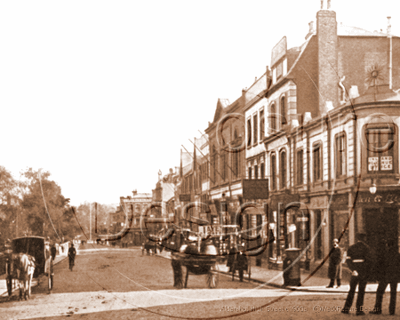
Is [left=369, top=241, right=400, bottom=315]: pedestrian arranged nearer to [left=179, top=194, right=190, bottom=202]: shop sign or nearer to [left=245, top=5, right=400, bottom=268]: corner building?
[left=245, top=5, right=400, bottom=268]: corner building

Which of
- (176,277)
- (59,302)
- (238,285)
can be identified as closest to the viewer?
(176,277)

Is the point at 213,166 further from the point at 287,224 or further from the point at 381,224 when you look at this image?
the point at 287,224

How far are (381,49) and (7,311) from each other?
2206 cm

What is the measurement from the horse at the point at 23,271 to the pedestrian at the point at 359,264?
974 cm

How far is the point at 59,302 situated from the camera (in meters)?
15.0

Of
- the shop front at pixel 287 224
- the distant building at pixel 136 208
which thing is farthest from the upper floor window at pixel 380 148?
the distant building at pixel 136 208

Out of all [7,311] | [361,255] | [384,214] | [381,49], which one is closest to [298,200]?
[384,214]

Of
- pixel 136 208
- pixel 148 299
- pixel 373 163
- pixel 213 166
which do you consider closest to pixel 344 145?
pixel 373 163

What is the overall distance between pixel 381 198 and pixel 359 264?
1122 centimetres

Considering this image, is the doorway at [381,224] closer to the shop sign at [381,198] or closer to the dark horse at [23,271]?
the shop sign at [381,198]

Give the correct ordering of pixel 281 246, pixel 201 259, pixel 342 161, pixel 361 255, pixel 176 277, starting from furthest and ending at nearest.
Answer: pixel 281 246 → pixel 342 161 → pixel 361 255 → pixel 176 277 → pixel 201 259

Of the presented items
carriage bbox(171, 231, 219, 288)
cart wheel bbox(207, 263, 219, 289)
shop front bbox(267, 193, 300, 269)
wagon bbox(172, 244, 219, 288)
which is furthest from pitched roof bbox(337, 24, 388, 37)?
wagon bbox(172, 244, 219, 288)

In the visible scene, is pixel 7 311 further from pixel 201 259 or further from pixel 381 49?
pixel 381 49

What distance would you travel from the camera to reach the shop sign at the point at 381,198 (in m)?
22.8
